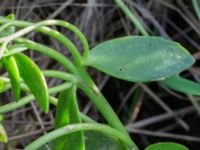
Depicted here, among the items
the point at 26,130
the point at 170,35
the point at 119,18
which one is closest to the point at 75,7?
the point at 119,18

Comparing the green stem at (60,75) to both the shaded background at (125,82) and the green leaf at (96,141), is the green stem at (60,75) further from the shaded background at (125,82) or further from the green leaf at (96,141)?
the shaded background at (125,82)

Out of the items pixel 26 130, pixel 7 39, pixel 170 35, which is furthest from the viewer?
pixel 170 35

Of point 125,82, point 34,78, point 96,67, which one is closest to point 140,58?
point 96,67

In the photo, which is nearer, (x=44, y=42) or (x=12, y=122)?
(x=12, y=122)

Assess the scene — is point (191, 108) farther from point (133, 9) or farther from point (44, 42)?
point (44, 42)

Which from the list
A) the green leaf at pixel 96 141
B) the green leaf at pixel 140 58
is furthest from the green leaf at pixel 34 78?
the green leaf at pixel 96 141

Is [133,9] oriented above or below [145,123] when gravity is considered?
above
